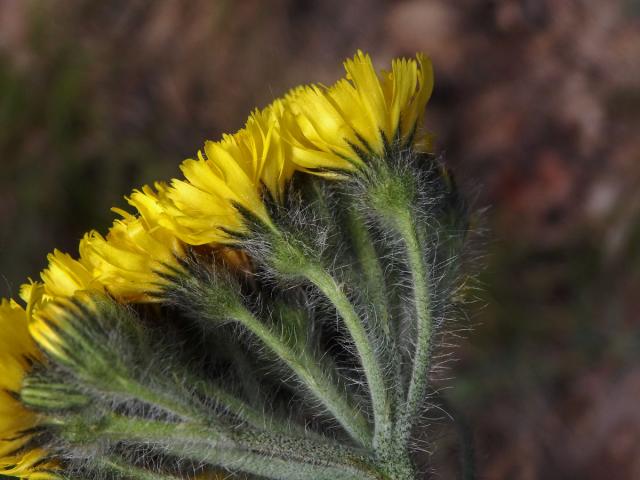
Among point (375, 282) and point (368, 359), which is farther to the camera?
point (375, 282)

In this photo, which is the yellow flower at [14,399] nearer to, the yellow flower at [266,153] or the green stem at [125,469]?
the green stem at [125,469]

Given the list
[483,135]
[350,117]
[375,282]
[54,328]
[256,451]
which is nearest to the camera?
[54,328]

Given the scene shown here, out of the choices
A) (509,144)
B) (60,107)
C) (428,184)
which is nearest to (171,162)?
(60,107)

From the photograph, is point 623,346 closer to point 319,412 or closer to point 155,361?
point 319,412

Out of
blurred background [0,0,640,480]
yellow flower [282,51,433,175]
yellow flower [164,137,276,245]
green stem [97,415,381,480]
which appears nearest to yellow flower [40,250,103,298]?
yellow flower [164,137,276,245]

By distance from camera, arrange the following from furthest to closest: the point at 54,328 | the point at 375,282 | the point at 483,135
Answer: the point at 483,135 < the point at 375,282 < the point at 54,328

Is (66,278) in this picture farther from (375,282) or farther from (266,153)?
(375,282)

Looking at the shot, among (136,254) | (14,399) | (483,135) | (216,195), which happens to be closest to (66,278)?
(136,254)
